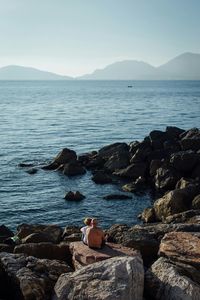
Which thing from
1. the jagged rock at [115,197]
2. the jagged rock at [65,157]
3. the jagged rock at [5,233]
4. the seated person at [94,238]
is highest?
the seated person at [94,238]

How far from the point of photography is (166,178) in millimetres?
39812

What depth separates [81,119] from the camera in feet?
327

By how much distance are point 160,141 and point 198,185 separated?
19.2 meters

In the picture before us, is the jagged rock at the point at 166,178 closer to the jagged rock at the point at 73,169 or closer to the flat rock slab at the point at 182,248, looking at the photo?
the jagged rock at the point at 73,169

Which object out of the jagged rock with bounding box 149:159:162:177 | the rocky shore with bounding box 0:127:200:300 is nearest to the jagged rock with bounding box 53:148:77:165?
the jagged rock with bounding box 149:159:162:177

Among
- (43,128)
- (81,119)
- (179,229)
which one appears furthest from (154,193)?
(81,119)

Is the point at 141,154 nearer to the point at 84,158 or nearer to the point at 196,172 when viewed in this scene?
the point at 84,158

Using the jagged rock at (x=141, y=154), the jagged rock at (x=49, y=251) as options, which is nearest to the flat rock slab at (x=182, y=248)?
the jagged rock at (x=49, y=251)

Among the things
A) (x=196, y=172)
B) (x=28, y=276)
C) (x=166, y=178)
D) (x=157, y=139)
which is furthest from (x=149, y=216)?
(x=157, y=139)

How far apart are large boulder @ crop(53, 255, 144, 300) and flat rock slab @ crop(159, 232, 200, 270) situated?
3277mm

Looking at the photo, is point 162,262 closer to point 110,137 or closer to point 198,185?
point 198,185

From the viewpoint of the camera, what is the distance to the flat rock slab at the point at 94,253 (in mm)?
15685

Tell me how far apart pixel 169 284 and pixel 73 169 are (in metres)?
31.9

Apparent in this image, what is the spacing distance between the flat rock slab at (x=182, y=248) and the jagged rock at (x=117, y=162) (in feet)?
90.9
